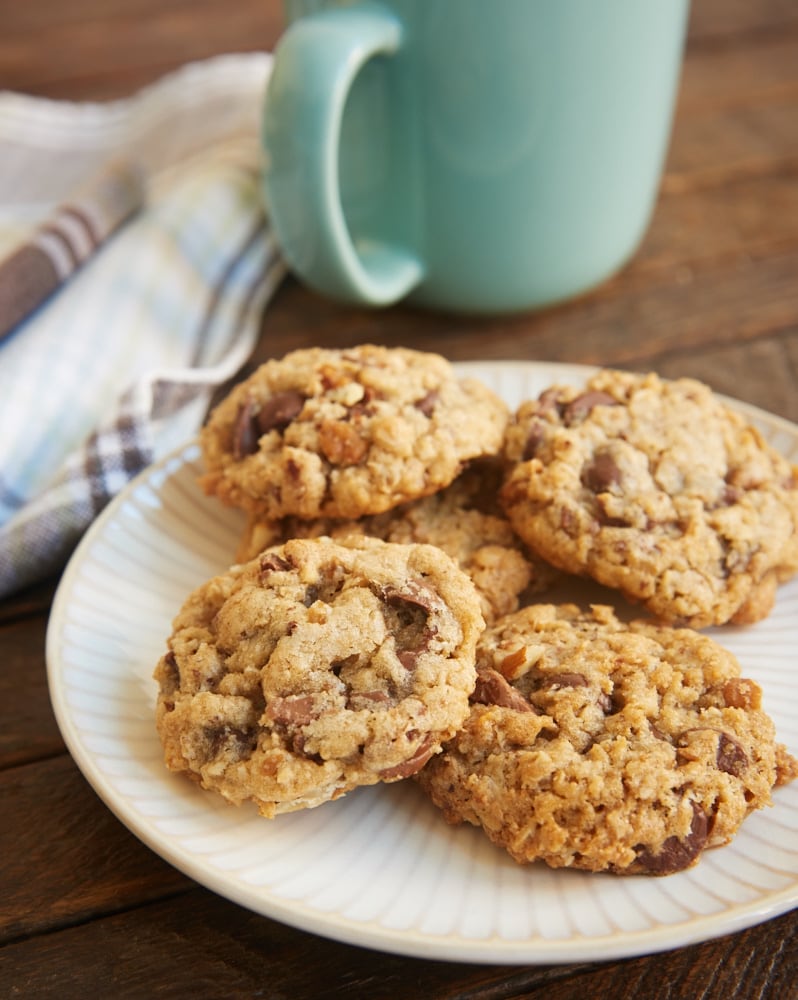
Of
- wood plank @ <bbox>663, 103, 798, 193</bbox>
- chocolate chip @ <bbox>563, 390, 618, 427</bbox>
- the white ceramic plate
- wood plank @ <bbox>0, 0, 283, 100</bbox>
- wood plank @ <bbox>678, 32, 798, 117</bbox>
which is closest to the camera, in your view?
the white ceramic plate

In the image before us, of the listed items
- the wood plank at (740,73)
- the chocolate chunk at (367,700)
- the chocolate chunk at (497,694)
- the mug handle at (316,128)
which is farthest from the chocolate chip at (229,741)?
the wood plank at (740,73)

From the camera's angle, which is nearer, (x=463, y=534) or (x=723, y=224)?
(x=463, y=534)

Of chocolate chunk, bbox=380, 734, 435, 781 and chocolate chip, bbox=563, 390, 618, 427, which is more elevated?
chocolate chunk, bbox=380, 734, 435, 781

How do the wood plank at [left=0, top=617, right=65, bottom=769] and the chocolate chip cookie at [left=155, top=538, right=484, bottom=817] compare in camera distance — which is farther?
the wood plank at [left=0, top=617, right=65, bottom=769]

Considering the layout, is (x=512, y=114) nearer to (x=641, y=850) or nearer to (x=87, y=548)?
(x=87, y=548)

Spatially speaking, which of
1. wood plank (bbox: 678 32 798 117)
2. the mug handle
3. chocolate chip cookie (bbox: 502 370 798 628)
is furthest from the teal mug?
wood plank (bbox: 678 32 798 117)

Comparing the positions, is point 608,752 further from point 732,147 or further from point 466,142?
point 732,147

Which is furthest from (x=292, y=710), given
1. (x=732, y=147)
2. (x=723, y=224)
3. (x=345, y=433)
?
(x=732, y=147)

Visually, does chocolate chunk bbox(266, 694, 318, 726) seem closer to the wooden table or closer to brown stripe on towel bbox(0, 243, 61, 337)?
the wooden table
